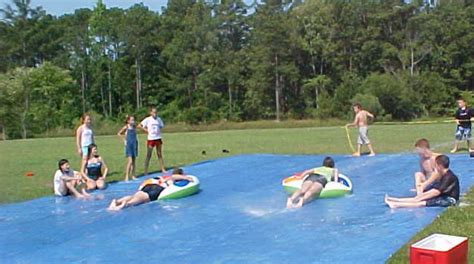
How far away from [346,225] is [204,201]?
10.5 ft

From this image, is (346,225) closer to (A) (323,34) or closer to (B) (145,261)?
(B) (145,261)

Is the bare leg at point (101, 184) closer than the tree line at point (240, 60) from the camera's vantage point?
Yes

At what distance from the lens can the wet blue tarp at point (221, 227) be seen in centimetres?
721

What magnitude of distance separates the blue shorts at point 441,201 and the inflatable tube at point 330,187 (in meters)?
1.77

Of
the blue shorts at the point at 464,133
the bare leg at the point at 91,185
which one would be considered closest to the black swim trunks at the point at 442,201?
the bare leg at the point at 91,185

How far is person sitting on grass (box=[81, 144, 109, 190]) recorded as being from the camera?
13.0m

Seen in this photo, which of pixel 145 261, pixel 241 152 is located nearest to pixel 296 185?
pixel 145 261

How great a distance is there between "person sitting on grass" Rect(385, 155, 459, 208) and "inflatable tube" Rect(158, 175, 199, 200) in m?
3.80

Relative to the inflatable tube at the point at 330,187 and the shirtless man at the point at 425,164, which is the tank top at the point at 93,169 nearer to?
the inflatable tube at the point at 330,187

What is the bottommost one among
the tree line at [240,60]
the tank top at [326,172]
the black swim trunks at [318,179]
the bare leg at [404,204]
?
the bare leg at [404,204]

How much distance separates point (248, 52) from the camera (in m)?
63.5

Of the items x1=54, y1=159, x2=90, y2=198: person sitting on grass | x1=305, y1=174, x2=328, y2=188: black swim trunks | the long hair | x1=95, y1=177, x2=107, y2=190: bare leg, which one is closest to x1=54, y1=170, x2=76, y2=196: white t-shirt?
x1=54, y1=159, x2=90, y2=198: person sitting on grass

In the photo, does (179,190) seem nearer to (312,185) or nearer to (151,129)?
(312,185)

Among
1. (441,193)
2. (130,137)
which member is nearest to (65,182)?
(130,137)
